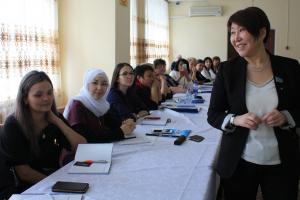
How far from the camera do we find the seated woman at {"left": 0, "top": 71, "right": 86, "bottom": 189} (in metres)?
1.69

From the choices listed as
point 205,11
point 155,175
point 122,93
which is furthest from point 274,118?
point 205,11

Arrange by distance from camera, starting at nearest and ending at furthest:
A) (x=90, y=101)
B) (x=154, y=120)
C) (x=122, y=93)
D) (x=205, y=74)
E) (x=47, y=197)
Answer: (x=47, y=197) < (x=90, y=101) < (x=154, y=120) < (x=122, y=93) < (x=205, y=74)

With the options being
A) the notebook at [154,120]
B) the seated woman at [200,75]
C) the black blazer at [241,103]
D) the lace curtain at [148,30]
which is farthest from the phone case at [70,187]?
the seated woman at [200,75]

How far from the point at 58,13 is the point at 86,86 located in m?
2.41

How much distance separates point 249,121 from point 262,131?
11cm

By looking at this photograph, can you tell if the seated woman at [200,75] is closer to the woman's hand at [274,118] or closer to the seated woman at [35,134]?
the seated woman at [35,134]

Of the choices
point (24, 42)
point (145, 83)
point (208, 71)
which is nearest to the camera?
point (24, 42)

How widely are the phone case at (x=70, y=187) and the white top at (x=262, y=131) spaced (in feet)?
2.39

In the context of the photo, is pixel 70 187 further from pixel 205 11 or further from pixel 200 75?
pixel 205 11

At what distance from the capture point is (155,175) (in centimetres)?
152

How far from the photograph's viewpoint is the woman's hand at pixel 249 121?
1.30 meters

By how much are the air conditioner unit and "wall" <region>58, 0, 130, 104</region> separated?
5.80 m

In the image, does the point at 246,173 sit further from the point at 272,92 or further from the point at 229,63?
the point at 229,63

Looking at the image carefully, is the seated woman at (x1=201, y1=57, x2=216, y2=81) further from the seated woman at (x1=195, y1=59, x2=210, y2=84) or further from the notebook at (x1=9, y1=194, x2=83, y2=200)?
the notebook at (x1=9, y1=194, x2=83, y2=200)
